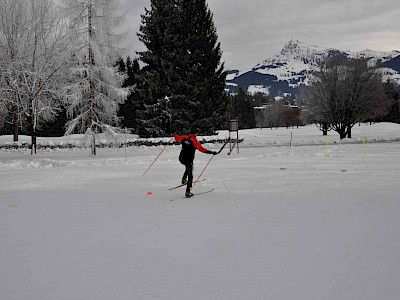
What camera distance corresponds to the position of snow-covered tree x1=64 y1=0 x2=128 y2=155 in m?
22.7

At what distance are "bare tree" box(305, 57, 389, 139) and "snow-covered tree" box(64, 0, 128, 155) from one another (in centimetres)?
2233

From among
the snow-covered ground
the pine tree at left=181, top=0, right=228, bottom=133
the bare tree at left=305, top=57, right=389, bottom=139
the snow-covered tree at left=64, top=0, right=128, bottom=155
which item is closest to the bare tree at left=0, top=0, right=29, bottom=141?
the snow-covered tree at left=64, top=0, right=128, bottom=155

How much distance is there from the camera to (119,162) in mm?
19656

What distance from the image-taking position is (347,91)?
114 ft

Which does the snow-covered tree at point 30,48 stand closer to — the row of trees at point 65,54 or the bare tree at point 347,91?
the row of trees at point 65,54

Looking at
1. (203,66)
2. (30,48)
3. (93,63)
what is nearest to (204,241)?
(93,63)

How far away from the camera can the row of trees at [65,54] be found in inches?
894

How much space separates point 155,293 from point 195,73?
110ft

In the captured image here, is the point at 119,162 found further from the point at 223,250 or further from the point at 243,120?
the point at 243,120

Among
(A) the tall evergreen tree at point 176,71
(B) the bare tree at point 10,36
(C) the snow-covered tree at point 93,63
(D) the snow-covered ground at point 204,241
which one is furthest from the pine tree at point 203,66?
(D) the snow-covered ground at point 204,241

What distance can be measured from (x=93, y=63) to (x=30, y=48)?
447cm

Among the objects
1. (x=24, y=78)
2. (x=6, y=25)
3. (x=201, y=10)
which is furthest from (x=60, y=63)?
(x=201, y=10)

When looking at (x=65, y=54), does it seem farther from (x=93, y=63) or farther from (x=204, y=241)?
(x=204, y=241)

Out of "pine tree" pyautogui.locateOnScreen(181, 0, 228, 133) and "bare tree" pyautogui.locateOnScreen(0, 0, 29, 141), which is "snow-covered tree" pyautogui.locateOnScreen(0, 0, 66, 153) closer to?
"bare tree" pyautogui.locateOnScreen(0, 0, 29, 141)
